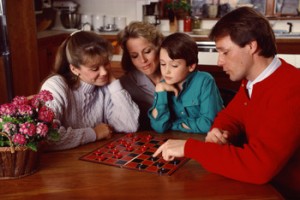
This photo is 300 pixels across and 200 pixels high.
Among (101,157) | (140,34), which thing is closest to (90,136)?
(101,157)

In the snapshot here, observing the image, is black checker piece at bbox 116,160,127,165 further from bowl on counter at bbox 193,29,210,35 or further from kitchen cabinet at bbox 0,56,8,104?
bowl on counter at bbox 193,29,210,35

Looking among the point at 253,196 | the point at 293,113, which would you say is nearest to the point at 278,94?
the point at 293,113

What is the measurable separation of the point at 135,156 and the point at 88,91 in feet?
1.80

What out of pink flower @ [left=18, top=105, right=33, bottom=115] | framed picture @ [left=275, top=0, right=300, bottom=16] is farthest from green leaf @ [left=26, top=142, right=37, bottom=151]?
framed picture @ [left=275, top=0, right=300, bottom=16]

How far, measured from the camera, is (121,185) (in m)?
1.28

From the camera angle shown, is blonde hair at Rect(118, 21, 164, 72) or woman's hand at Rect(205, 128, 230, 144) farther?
blonde hair at Rect(118, 21, 164, 72)

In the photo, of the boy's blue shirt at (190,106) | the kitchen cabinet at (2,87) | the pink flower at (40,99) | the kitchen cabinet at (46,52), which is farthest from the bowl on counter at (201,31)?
the pink flower at (40,99)

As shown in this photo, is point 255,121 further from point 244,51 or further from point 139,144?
point 139,144

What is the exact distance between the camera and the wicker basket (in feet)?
4.27

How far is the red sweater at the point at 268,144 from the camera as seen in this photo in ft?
4.15

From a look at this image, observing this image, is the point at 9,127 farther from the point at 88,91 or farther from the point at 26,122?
the point at 88,91

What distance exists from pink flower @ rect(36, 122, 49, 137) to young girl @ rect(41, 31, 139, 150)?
1.21 ft

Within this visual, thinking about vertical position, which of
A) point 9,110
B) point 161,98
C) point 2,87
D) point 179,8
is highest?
point 179,8

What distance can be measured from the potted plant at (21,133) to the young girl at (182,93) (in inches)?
26.2
